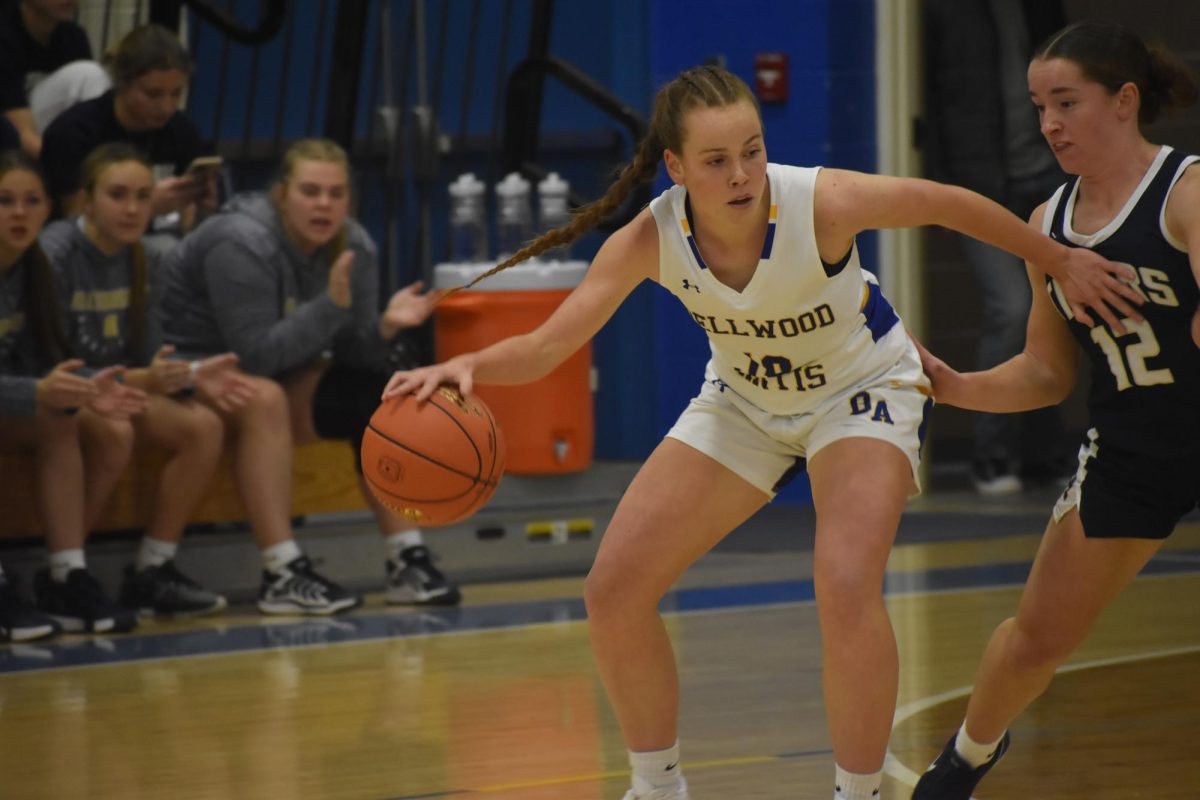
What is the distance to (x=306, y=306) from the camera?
6039 millimetres

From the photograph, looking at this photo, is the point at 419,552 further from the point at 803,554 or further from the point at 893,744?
the point at 893,744

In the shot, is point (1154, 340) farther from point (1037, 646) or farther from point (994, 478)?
point (994, 478)

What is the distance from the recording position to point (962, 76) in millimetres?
8031

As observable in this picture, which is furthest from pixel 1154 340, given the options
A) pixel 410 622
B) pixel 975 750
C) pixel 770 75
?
pixel 770 75

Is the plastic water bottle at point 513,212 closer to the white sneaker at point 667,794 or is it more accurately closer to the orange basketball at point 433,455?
the orange basketball at point 433,455

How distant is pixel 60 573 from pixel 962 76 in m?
4.32

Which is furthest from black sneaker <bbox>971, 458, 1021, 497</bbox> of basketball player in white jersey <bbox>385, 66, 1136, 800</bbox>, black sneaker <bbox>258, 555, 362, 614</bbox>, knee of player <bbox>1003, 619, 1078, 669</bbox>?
knee of player <bbox>1003, 619, 1078, 669</bbox>

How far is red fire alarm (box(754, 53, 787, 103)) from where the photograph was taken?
8055mm

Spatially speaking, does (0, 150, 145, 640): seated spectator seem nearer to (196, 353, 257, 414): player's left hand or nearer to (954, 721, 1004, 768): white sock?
(196, 353, 257, 414): player's left hand

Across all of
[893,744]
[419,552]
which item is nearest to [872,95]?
[419,552]

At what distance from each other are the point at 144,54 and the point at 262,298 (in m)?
0.91

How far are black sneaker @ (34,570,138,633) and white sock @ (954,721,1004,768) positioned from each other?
10.2ft

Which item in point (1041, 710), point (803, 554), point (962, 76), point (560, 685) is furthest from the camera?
point (962, 76)

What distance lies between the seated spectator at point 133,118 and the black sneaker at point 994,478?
358cm
